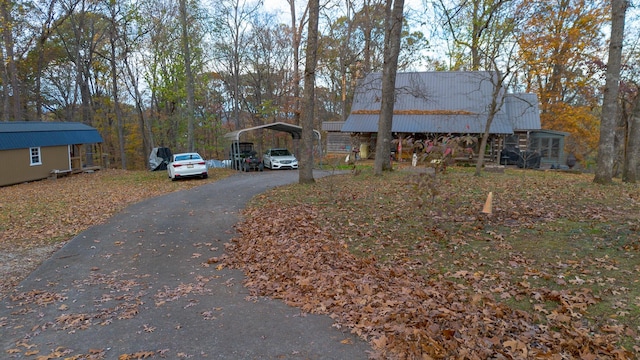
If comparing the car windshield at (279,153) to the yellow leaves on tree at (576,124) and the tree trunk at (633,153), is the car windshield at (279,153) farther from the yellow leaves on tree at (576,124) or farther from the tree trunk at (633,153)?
the yellow leaves on tree at (576,124)

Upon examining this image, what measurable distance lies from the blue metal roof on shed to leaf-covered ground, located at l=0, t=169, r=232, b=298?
2198 mm

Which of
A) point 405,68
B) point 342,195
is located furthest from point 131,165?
point 342,195

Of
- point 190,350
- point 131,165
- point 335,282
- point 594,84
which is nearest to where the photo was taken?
point 190,350

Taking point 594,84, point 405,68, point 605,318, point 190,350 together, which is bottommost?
point 190,350

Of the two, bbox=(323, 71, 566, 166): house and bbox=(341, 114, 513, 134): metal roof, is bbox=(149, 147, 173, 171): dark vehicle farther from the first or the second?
bbox=(341, 114, 513, 134): metal roof

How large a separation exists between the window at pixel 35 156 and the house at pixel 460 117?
720 inches

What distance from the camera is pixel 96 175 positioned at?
23375 millimetres

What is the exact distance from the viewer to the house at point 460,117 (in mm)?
25078

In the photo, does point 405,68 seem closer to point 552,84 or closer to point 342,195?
point 552,84

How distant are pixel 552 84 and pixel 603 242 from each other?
29.2 metres

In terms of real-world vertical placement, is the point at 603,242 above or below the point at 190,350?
above

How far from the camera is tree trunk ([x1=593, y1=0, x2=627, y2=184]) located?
11336 mm

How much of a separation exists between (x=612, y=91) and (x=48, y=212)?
58.2 ft

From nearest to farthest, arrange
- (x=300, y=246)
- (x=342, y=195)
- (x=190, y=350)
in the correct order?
(x=190, y=350), (x=300, y=246), (x=342, y=195)
